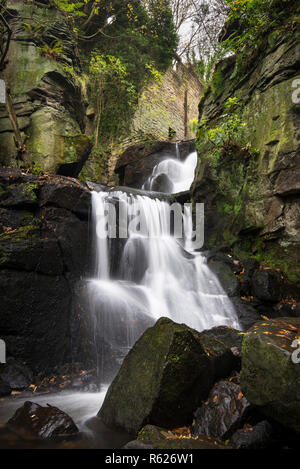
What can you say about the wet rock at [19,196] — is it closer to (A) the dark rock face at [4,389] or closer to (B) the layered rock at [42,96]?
(B) the layered rock at [42,96]

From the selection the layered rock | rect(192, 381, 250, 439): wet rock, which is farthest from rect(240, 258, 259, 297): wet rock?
the layered rock

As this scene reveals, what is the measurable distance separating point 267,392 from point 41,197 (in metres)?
4.58

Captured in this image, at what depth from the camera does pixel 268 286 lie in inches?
217

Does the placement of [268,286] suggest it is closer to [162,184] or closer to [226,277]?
[226,277]

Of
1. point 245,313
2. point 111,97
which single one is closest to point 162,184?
point 111,97

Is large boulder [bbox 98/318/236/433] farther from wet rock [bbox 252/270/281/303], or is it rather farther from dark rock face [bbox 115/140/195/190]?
dark rock face [bbox 115/140/195/190]

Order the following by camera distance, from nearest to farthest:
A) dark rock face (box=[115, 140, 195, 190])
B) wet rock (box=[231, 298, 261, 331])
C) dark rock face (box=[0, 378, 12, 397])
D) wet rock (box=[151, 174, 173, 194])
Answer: dark rock face (box=[0, 378, 12, 397]) < wet rock (box=[231, 298, 261, 331]) < wet rock (box=[151, 174, 173, 194]) < dark rock face (box=[115, 140, 195, 190])

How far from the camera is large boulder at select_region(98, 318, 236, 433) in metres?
2.25

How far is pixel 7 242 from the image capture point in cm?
397

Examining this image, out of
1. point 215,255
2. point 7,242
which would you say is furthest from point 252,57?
point 7,242

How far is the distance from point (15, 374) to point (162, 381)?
2263 mm

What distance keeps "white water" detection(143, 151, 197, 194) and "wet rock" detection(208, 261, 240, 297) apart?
6612 millimetres

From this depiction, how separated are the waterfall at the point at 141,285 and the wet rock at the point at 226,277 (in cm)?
13
